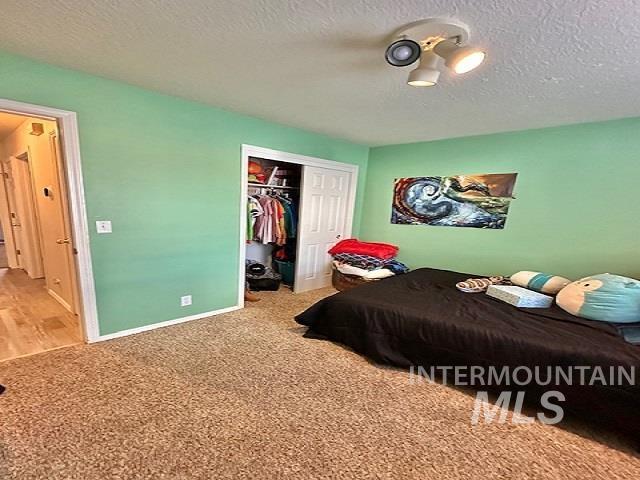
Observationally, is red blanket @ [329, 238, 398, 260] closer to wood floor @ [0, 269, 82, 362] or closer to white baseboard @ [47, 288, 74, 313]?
wood floor @ [0, 269, 82, 362]

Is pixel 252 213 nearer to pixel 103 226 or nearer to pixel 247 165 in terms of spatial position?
pixel 247 165

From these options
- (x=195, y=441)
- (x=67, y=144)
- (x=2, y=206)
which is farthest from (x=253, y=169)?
(x=2, y=206)

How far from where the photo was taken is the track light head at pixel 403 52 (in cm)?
142

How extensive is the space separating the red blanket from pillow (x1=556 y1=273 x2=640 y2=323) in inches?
76.8

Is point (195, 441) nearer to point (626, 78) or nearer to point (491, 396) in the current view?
point (491, 396)

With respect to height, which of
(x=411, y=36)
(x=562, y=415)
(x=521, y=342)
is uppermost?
(x=411, y=36)

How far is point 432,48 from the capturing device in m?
1.50

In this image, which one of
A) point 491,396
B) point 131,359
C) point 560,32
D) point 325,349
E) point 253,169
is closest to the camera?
point 560,32

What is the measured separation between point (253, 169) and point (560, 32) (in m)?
3.16

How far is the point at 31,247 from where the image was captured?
404cm

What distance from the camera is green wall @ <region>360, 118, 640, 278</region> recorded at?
2514 mm

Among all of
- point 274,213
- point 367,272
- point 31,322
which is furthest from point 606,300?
point 31,322

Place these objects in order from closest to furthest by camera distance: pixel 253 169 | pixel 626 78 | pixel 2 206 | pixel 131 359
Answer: pixel 626 78 → pixel 131 359 → pixel 253 169 → pixel 2 206

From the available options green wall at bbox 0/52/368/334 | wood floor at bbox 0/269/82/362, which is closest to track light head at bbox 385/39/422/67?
green wall at bbox 0/52/368/334
